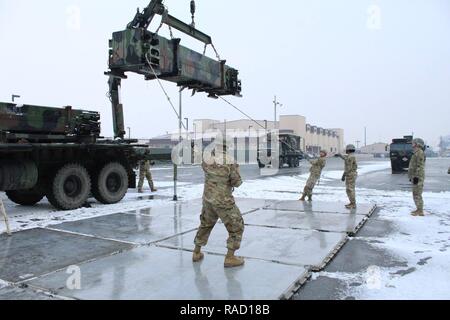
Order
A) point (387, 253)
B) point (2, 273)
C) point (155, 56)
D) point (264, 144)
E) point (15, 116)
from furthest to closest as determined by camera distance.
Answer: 1. point (264, 144)
2. point (15, 116)
3. point (155, 56)
4. point (387, 253)
5. point (2, 273)

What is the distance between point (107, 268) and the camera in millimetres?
4781

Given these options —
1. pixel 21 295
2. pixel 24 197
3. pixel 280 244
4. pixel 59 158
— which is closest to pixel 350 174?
pixel 280 244

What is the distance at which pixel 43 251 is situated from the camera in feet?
18.4

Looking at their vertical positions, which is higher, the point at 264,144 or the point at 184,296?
the point at 264,144

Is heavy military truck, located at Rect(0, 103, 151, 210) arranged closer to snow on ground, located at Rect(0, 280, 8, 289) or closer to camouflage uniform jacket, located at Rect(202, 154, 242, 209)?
snow on ground, located at Rect(0, 280, 8, 289)

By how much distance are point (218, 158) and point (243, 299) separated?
1.72m

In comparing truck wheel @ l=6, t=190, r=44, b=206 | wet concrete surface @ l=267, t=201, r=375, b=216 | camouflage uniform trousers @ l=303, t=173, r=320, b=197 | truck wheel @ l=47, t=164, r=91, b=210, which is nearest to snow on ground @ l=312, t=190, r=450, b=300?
wet concrete surface @ l=267, t=201, r=375, b=216

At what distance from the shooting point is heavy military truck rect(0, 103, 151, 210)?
8.60 m

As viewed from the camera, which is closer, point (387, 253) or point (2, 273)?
point (2, 273)

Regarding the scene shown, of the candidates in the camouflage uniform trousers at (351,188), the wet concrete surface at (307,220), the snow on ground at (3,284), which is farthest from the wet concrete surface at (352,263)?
the snow on ground at (3,284)
